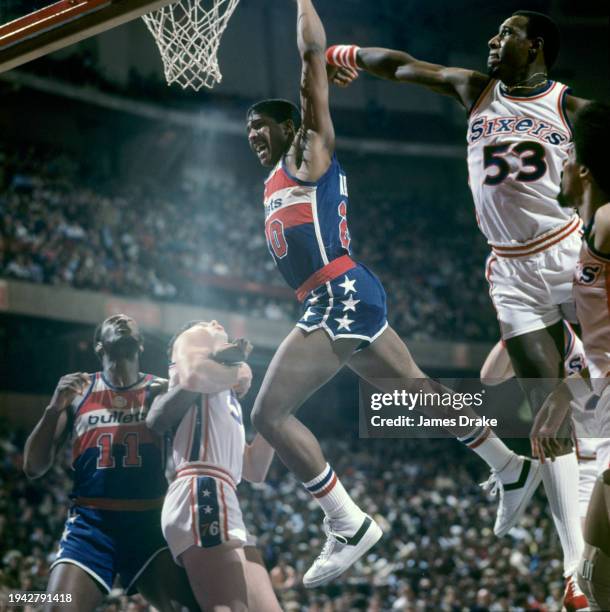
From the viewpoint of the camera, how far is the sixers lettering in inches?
211

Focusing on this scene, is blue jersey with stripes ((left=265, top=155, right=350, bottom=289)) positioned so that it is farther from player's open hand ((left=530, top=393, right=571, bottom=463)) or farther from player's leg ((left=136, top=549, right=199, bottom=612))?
player's leg ((left=136, top=549, right=199, bottom=612))

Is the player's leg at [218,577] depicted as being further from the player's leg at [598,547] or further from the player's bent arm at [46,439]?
the player's leg at [598,547]

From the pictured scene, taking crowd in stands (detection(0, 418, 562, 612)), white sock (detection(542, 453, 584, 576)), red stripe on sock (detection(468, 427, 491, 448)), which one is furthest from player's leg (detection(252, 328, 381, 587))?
crowd in stands (detection(0, 418, 562, 612))

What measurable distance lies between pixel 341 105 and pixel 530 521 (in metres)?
10.3

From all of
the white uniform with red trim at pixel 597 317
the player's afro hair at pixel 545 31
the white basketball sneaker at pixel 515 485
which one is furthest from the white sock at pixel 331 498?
the player's afro hair at pixel 545 31

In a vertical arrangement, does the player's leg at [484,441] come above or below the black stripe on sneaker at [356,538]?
above

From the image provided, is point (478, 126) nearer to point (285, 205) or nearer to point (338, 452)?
point (285, 205)

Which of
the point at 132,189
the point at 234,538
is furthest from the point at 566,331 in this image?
the point at 132,189

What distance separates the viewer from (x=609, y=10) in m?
9.85

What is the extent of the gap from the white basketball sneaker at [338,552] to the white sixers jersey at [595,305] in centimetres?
183

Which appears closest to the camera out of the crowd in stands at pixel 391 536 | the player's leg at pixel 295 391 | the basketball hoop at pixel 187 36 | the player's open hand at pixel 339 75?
the player's leg at pixel 295 391

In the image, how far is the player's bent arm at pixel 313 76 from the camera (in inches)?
200
